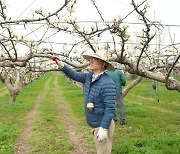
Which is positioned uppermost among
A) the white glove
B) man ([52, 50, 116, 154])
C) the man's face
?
the man's face

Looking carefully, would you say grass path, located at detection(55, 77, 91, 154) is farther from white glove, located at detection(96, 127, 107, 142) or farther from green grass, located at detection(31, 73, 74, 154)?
white glove, located at detection(96, 127, 107, 142)

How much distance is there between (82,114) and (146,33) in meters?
6.91

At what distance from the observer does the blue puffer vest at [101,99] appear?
420 cm

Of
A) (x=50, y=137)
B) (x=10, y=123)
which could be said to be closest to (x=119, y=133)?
(x=50, y=137)

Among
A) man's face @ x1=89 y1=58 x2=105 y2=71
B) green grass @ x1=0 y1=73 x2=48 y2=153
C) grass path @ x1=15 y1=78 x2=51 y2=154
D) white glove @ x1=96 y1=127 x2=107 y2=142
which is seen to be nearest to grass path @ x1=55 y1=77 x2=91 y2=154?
grass path @ x1=15 y1=78 x2=51 y2=154

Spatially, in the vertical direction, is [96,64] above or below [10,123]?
above

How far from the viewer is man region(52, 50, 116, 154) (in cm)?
419

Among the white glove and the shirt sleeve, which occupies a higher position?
the shirt sleeve

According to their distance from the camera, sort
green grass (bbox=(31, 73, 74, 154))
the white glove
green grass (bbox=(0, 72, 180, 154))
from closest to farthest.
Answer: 1. the white glove
2. green grass (bbox=(0, 72, 180, 154))
3. green grass (bbox=(31, 73, 74, 154))

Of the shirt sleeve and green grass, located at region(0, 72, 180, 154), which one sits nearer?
the shirt sleeve

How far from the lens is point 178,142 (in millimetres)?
7047

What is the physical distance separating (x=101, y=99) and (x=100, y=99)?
1 cm

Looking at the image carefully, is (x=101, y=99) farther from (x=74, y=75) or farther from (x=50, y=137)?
(x=50, y=137)

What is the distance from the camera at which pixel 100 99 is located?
4.34 m
